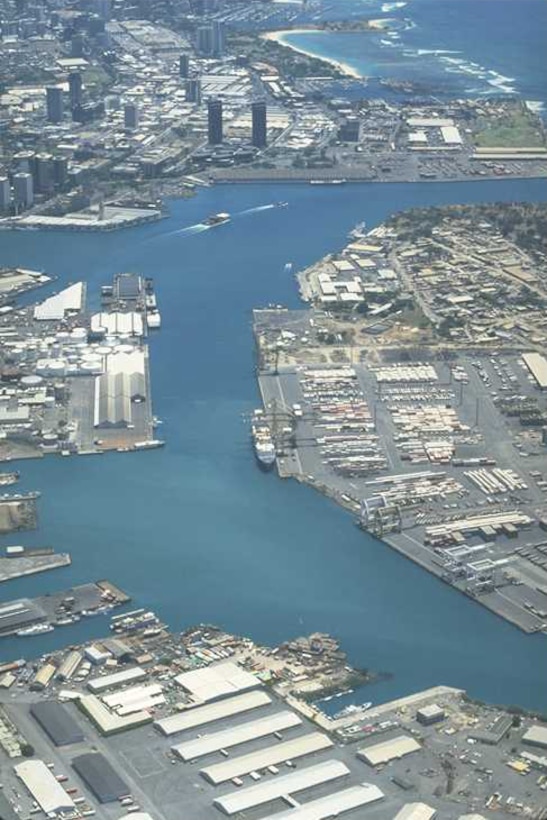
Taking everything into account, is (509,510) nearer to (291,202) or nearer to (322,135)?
(291,202)

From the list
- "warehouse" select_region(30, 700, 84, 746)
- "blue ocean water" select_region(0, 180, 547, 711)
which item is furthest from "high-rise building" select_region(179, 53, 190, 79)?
"warehouse" select_region(30, 700, 84, 746)

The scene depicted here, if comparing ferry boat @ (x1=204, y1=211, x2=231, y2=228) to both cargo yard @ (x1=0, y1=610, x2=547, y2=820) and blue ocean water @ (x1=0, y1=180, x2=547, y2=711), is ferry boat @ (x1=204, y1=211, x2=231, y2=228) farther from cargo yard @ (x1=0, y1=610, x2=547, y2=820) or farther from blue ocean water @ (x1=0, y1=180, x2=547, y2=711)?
cargo yard @ (x1=0, y1=610, x2=547, y2=820)

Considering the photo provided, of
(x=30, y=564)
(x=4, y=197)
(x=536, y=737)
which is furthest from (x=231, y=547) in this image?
(x=4, y=197)

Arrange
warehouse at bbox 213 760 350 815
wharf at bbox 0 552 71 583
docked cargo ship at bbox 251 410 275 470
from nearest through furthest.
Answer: warehouse at bbox 213 760 350 815 → wharf at bbox 0 552 71 583 → docked cargo ship at bbox 251 410 275 470

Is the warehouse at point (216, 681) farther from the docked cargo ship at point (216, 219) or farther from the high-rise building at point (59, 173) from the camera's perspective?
the high-rise building at point (59, 173)

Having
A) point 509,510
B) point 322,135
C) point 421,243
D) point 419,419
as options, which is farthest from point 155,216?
point 509,510

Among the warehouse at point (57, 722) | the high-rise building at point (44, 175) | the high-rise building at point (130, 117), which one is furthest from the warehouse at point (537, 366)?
the high-rise building at point (130, 117)

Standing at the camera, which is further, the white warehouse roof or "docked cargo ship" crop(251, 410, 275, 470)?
the white warehouse roof
